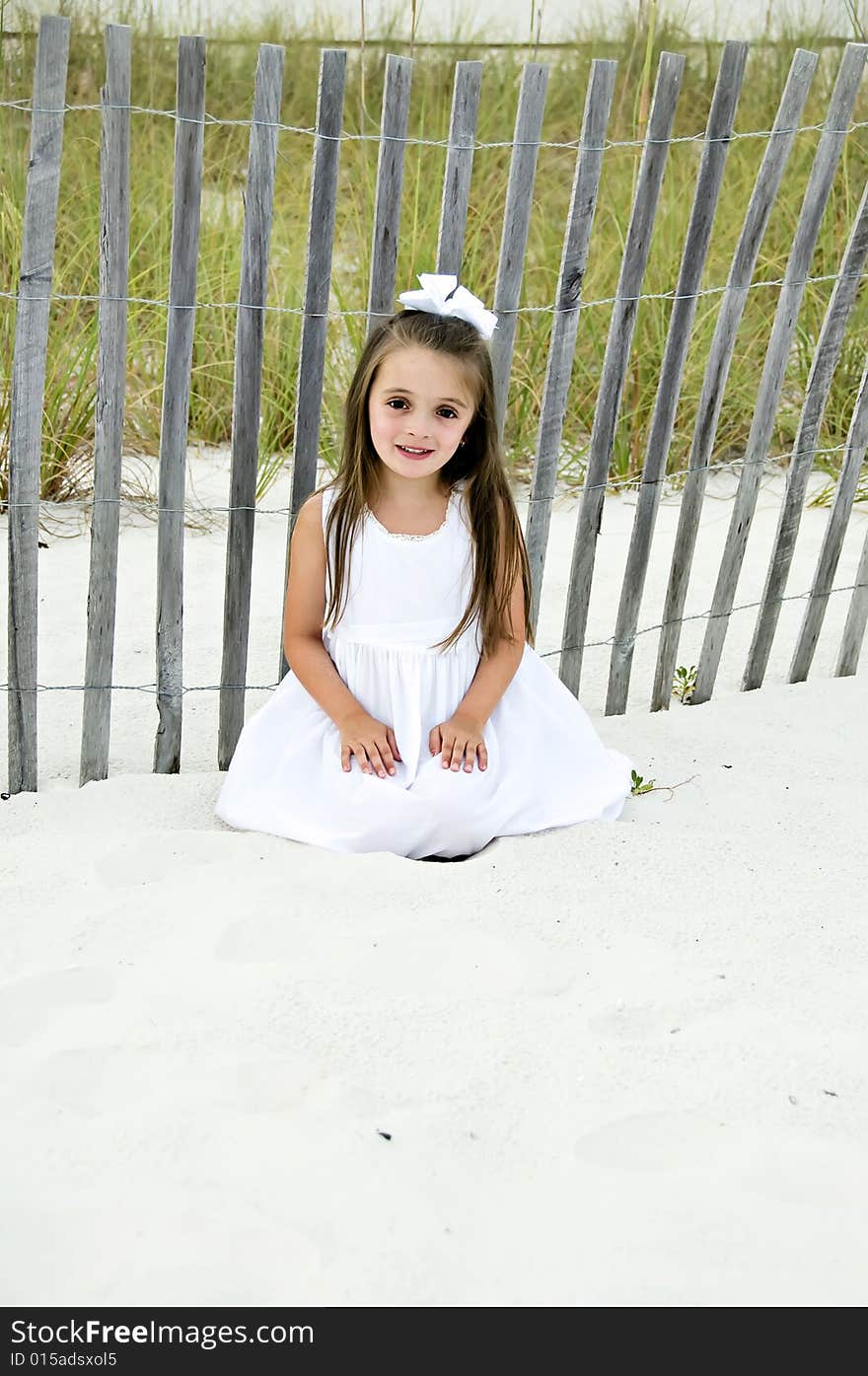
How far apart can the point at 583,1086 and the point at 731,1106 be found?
0.19 meters

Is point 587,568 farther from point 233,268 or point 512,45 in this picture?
point 512,45

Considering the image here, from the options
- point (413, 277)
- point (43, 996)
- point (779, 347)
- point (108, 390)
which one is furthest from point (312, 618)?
point (413, 277)

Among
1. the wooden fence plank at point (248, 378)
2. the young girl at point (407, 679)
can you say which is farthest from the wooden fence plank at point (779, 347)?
the wooden fence plank at point (248, 378)

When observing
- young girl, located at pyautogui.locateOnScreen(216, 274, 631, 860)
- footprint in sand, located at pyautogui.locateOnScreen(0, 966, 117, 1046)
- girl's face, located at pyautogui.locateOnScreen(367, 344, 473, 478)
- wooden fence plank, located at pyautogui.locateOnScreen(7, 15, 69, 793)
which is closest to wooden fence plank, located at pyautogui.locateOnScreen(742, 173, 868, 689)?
young girl, located at pyautogui.locateOnScreen(216, 274, 631, 860)

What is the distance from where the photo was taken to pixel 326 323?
2.37m

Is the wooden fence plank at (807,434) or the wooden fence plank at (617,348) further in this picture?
the wooden fence plank at (807,434)

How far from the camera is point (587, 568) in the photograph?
2811mm

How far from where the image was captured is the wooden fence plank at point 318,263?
7.34 ft

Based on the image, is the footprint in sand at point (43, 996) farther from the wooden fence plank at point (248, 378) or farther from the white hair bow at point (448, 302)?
the white hair bow at point (448, 302)

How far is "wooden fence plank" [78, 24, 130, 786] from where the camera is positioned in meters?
2.16

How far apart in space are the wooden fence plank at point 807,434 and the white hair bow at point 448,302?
103cm

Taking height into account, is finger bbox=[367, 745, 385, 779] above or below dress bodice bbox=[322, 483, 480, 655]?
below

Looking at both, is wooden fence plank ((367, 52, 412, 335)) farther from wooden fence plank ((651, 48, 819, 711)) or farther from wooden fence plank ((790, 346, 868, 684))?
wooden fence plank ((790, 346, 868, 684))
